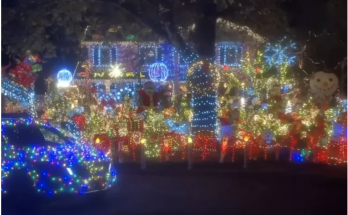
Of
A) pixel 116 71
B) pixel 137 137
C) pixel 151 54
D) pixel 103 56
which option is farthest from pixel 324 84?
pixel 103 56

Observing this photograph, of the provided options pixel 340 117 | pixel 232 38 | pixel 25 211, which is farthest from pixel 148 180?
Result: pixel 232 38

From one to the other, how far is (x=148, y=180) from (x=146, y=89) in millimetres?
6112

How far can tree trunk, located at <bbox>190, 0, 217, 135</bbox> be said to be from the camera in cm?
1936

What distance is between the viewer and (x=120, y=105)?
72.9 ft

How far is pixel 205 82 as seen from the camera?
1941cm

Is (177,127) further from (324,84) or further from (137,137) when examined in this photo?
(324,84)

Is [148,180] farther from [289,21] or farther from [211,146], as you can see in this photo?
[289,21]

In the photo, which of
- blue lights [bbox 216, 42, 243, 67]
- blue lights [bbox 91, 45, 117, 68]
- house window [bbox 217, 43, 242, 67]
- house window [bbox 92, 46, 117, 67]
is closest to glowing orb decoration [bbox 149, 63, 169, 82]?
blue lights [bbox 216, 42, 243, 67]

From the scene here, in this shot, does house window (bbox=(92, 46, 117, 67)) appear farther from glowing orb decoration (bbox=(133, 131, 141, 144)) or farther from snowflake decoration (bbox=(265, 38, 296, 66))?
glowing orb decoration (bbox=(133, 131, 141, 144))

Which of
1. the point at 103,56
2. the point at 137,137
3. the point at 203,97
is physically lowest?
the point at 137,137

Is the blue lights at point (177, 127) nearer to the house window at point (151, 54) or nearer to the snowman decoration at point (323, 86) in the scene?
the snowman decoration at point (323, 86)

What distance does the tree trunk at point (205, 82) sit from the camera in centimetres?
1936

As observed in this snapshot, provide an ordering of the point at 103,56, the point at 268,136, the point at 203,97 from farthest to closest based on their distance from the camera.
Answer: the point at 103,56 < the point at 203,97 < the point at 268,136

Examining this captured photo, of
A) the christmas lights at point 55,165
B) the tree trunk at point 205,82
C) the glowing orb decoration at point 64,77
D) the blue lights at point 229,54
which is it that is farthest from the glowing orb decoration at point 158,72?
the christmas lights at point 55,165
